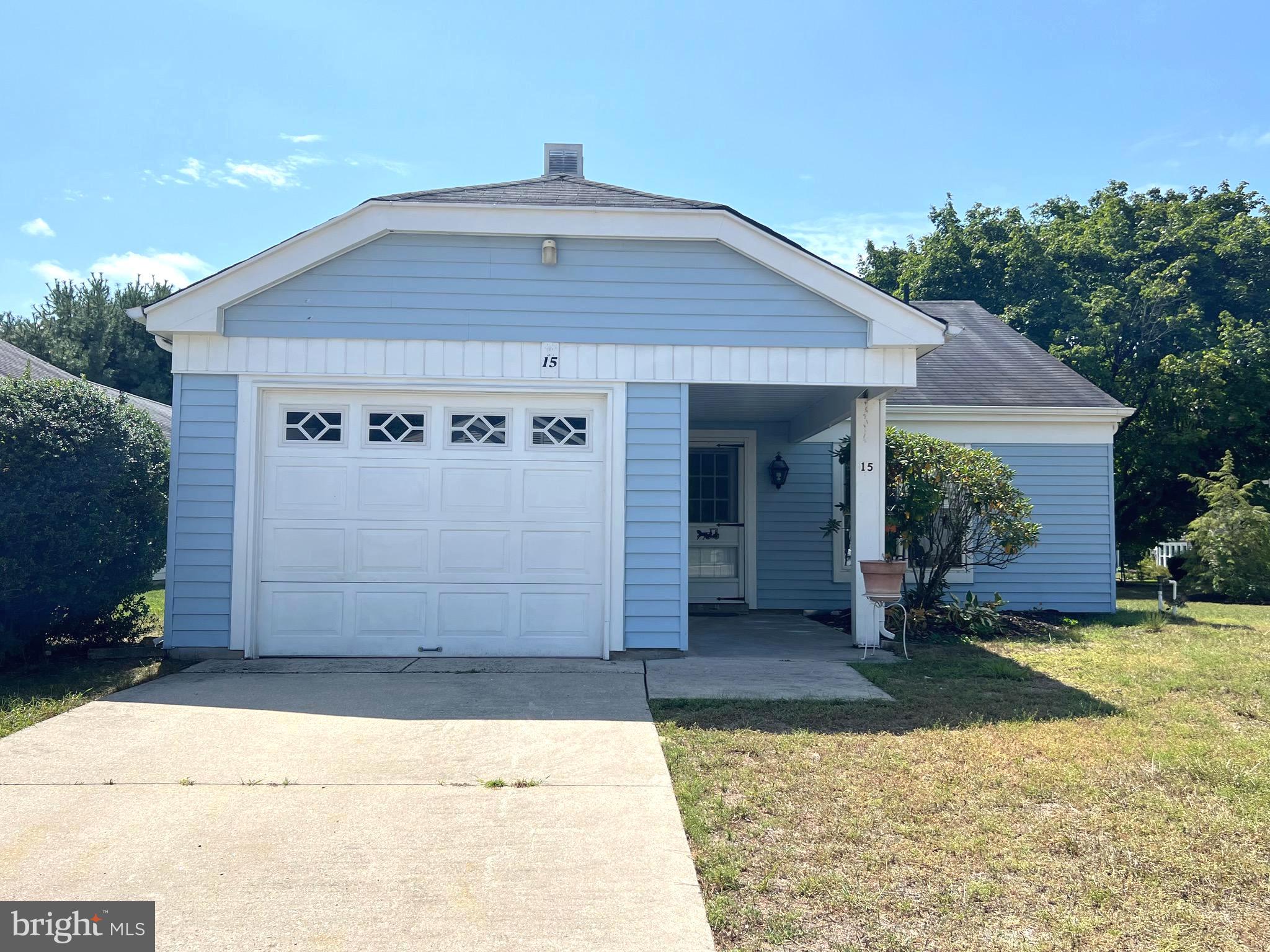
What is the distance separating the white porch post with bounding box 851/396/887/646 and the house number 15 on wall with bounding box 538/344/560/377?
9.16 feet

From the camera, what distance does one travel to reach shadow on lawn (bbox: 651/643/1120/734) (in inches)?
212

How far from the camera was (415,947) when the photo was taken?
2732mm

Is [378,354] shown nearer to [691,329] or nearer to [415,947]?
[691,329]

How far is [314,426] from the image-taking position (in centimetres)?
750

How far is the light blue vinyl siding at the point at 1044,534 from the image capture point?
11180mm

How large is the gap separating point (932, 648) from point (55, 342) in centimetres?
2882

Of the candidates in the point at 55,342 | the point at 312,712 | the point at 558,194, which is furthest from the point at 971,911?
the point at 55,342

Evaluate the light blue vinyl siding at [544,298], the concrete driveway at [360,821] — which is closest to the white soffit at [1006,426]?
the light blue vinyl siding at [544,298]

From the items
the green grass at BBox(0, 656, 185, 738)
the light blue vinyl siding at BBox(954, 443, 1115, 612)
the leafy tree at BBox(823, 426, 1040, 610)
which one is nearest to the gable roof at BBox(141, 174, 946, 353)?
the leafy tree at BBox(823, 426, 1040, 610)

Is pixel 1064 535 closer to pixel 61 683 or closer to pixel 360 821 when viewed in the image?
pixel 360 821

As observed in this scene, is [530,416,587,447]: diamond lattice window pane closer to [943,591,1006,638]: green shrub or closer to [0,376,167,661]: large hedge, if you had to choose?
[0,376,167,661]: large hedge

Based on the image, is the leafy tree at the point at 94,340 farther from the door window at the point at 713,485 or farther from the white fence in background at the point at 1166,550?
the white fence in background at the point at 1166,550

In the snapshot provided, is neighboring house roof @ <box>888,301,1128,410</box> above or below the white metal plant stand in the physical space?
above

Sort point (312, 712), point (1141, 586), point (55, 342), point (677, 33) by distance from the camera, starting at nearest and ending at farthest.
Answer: point (312, 712) < point (677, 33) < point (1141, 586) < point (55, 342)
